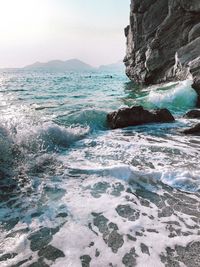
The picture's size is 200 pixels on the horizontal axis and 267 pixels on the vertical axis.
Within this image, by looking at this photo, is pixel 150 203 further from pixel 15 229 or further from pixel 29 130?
pixel 29 130

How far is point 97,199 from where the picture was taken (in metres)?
5.40

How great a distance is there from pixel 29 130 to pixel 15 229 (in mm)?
5294

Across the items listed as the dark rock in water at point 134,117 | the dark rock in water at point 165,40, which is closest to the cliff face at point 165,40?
the dark rock in water at point 165,40

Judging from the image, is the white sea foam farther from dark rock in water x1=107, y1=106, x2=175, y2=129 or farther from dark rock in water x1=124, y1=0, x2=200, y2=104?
dark rock in water x1=107, y1=106, x2=175, y2=129

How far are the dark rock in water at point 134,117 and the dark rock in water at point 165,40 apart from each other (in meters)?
5.92

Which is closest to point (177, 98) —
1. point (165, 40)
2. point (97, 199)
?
point (165, 40)

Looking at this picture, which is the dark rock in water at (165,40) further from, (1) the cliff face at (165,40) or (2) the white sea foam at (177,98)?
(2) the white sea foam at (177,98)

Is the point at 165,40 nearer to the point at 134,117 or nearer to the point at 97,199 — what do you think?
the point at 134,117

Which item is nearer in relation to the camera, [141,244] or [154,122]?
[141,244]

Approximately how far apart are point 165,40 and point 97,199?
24.8 m

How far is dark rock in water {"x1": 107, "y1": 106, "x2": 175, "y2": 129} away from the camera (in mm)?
11953

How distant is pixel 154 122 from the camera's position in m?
12.4

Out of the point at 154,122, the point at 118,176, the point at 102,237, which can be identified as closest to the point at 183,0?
the point at 154,122

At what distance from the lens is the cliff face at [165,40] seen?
20.5m
